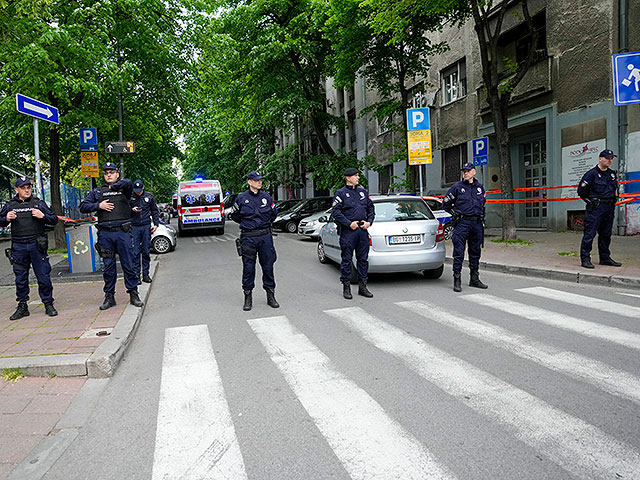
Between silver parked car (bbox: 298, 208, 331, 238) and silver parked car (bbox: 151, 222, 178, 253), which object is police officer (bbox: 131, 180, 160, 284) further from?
silver parked car (bbox: 298, 208, 331, 238)

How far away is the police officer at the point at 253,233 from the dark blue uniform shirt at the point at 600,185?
19.7 ft

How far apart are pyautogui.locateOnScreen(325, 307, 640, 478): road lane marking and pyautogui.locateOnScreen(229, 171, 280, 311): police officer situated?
2.59 meters

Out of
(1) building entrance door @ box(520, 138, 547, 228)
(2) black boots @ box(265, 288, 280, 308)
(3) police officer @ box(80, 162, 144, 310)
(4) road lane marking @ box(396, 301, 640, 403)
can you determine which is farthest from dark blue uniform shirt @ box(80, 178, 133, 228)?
(1) building entrance door @ box(520, 138, 547, 228)

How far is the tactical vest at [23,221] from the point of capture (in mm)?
6387

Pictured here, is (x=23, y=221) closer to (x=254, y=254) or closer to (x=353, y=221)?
(x=254, y=254)

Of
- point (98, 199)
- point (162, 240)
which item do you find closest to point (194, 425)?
point (98, 199)

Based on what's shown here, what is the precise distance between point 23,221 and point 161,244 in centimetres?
905

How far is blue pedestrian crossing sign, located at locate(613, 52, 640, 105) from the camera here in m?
7.92

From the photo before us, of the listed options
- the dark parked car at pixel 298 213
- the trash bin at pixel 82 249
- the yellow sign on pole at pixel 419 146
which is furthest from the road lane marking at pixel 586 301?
the dark parked car at pixel 298 213

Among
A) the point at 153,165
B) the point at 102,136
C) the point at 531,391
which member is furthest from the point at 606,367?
the point at 153,165

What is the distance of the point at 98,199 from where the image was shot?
674 cm

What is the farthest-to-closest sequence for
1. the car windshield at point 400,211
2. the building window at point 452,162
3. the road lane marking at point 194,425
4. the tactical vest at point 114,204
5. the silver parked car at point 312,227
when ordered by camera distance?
the building window at point 452,162 < the silver parked car at point 312,227 < the car windshield at point 400,211 < the tactical vest at point 114,204 < the road lane marking at point 194,425

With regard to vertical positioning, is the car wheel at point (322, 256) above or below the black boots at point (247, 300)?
above

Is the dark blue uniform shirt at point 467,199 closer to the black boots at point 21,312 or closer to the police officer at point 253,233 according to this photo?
the police officer at point 253,233
